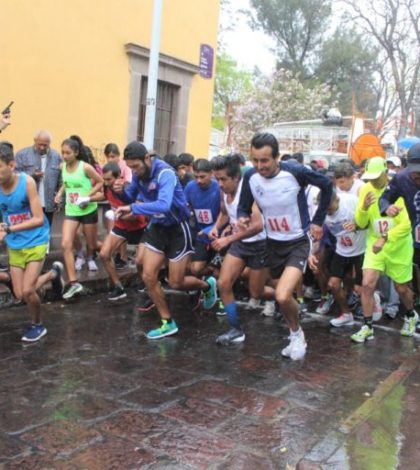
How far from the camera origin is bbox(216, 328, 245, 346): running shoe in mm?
5638

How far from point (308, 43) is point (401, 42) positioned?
19.7 metres

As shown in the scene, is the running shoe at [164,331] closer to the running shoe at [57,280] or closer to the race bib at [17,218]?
the running shoe at [57,280]

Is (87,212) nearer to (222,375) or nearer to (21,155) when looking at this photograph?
(21,155)

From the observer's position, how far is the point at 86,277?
25.5 ft

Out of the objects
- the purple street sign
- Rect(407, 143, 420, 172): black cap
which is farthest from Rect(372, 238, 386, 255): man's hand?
the purple street sign

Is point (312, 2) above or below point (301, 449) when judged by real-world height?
above

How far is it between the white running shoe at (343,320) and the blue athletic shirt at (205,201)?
184 cm

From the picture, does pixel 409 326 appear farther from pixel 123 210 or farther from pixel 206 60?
pixel 206 60

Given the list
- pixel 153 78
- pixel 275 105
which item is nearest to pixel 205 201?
pixel 153 78

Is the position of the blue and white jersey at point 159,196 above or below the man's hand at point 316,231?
above

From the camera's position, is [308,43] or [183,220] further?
[308,43]

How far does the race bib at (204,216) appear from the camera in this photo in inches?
265

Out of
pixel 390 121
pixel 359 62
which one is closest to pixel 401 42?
pixel 390 121

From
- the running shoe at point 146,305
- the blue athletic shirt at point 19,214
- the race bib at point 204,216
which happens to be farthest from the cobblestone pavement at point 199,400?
the race bib at point 204,216
